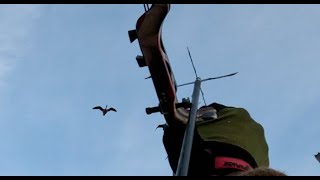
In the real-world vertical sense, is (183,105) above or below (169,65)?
below

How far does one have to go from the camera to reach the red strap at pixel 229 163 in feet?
11.8

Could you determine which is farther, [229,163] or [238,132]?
[238,132]

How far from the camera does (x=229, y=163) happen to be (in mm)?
3635

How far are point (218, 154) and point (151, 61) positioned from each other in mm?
1289

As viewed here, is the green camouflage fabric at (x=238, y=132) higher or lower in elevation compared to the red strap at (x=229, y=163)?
higher

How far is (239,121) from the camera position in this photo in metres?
4.49

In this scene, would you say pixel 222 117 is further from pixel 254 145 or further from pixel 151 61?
pixel 151 61

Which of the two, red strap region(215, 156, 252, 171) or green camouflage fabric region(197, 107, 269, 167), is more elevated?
green camouflage fabric region(197, 107, 269, 167)

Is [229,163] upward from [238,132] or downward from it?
downward

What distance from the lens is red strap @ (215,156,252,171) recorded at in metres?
3.59

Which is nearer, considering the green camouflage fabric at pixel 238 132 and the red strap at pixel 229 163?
the red strap at pixel 229 163

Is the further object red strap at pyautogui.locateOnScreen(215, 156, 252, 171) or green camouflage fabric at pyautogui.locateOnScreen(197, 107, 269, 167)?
green camouflage fabric at pyautogui.locateOnScreen(197, 107, 269, 167)
